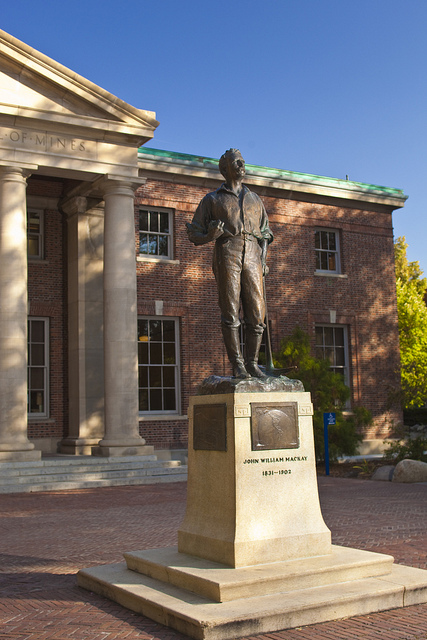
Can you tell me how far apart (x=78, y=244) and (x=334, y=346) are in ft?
33.4

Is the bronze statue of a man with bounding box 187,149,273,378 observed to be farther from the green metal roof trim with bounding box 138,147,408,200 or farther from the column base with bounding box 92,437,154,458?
A: the green metal roof trim with bounding box 138,147,408,200

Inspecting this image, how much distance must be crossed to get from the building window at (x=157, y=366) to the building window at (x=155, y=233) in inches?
85.0

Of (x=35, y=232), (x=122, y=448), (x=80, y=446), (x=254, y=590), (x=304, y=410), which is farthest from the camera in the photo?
(x=35, y=232)

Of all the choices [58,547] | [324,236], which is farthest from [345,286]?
[58,547]

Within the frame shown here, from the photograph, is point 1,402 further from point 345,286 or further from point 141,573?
point 345,286

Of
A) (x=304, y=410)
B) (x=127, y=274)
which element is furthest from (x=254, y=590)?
(x=127, y=274)

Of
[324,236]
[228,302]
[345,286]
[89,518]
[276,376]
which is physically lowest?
[89,518]

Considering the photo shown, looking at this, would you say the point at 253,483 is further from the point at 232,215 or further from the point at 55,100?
the point at 55,100

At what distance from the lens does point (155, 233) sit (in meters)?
22.2

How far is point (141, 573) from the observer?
683 cm

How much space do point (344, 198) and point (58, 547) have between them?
64.5 ft

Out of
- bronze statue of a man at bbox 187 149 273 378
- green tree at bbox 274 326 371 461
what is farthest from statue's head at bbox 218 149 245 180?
green tree at bbox 274 326 371 461

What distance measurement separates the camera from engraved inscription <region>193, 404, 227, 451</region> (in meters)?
6.55

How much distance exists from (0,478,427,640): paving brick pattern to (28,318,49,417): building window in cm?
555
